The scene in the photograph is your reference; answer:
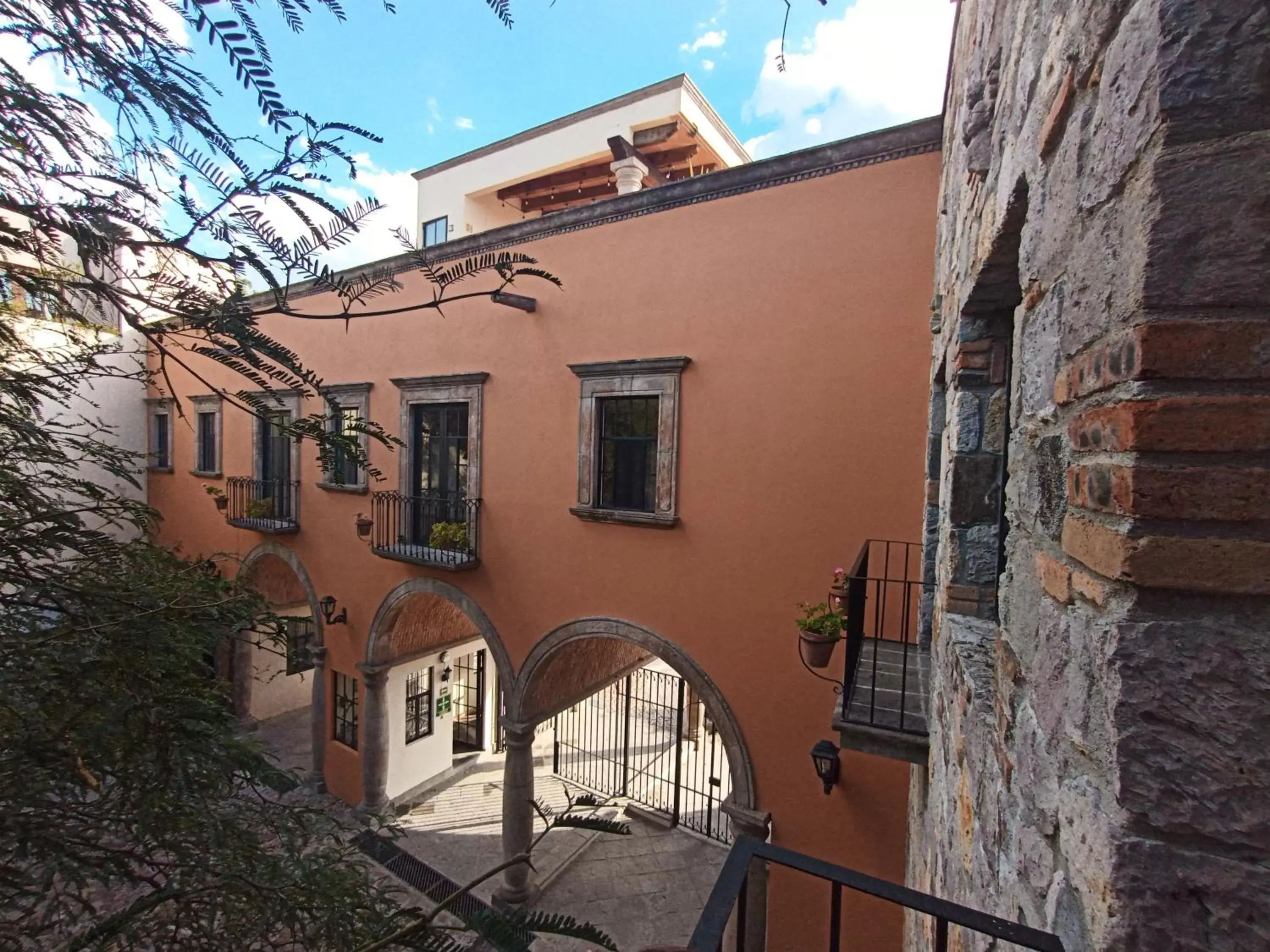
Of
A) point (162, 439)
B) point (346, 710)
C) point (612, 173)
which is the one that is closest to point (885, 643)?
point (612, 173)

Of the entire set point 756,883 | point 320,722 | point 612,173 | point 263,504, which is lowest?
point 320,722

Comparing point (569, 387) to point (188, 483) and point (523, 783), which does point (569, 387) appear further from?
point (188, 483)

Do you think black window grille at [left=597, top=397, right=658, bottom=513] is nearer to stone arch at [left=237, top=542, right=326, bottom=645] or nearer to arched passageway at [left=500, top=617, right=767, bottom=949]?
arched passageway at [left=500, top=617, right=767, bottom=949]

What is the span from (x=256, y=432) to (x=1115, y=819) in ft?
36.9

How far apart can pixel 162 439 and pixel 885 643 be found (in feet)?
44.8

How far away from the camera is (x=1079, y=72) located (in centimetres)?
95

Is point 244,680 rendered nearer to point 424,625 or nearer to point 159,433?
point 424,625

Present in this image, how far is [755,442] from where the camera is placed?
5082 mm

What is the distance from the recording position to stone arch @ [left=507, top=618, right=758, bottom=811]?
5.10 m

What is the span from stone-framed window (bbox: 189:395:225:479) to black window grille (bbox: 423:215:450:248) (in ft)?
16.2

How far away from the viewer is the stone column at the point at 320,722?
8.62 m

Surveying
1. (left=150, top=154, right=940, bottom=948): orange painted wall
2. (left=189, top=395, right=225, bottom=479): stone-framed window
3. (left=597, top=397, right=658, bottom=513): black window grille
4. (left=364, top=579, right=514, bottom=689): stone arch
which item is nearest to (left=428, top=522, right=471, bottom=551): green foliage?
(left=150, top=154, right=940, bottom=948): orange painted wall

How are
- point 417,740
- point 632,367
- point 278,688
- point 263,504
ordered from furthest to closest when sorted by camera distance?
point 278,688
point 263,504
point 417,740
point 632,367

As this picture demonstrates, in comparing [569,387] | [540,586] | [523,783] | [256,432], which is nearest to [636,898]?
[523,783]
